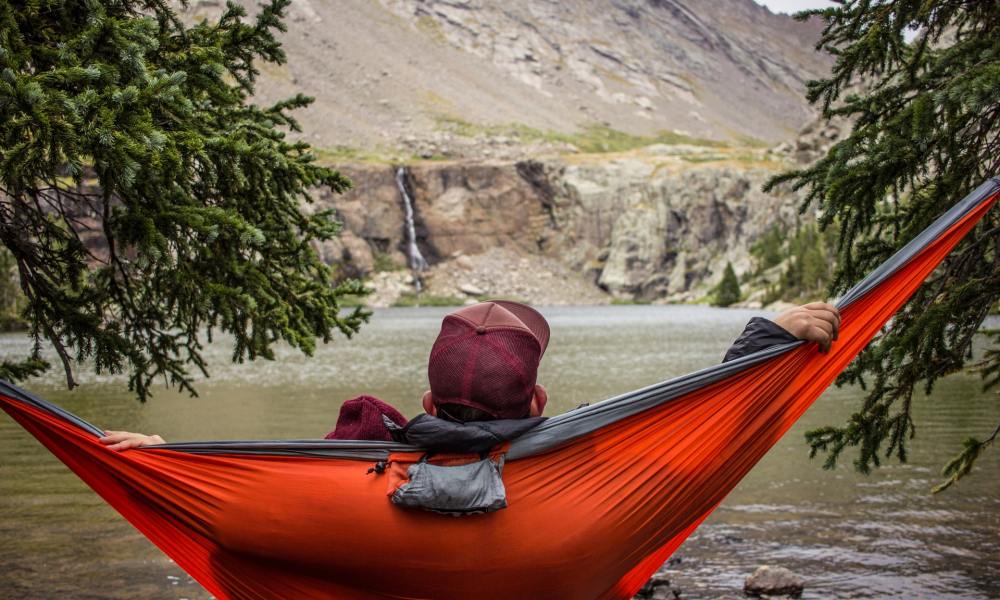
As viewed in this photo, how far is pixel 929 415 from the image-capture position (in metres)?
17.8

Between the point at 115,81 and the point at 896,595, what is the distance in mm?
7208

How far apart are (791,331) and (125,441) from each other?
2.51 m

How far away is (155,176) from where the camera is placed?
471cm

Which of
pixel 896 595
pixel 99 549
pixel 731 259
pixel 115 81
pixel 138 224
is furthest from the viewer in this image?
pixel 731 259

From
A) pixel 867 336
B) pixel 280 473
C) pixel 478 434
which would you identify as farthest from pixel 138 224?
pixel 867 336

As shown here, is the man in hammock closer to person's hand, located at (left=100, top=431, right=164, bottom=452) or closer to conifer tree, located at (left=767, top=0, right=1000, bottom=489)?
person's hand, located at (left=100, top=431, right=164, bottom=452)

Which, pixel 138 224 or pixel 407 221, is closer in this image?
pixel 138 224

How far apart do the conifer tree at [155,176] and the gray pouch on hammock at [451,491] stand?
2.82 m

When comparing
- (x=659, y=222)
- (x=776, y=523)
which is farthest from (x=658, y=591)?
(x=659, y=222)

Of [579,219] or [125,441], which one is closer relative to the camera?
[125,441]

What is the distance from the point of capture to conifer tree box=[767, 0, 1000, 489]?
5340 mm

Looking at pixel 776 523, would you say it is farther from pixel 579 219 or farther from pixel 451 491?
pixel 579 219

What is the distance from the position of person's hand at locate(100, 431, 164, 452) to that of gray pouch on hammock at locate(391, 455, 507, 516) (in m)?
1.17

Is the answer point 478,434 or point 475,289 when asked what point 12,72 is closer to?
point 478,434
